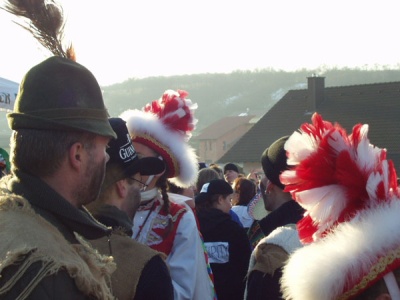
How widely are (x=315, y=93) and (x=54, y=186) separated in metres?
38.4

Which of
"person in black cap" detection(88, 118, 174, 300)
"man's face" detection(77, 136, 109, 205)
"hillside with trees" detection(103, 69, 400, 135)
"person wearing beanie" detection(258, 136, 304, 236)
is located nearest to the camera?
"man's face" detection(77, 136, 109, 205)

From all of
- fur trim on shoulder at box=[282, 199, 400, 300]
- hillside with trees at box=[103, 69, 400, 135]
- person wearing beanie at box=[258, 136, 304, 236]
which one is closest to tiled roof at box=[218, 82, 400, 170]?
person wearing beanie at box=[258, 136, 304, 236]

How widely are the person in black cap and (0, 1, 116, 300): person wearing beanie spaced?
346 millimetres

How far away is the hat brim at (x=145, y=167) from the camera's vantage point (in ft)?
11.6

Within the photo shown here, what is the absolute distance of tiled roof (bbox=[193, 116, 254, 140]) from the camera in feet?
257

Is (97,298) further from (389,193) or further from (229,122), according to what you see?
(229,122)

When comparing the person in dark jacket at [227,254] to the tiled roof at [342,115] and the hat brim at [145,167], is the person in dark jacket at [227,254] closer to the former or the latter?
the hat brim at [145,167]

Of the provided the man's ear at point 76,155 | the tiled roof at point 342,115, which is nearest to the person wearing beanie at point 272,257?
the man's ear at point 76,155

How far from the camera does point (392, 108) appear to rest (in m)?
39.1

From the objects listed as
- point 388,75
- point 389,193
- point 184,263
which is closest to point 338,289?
point 389,193

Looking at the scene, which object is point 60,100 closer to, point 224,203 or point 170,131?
point 170,131

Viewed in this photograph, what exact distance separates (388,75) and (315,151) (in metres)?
85.5

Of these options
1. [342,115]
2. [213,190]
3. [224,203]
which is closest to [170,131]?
[213,190]

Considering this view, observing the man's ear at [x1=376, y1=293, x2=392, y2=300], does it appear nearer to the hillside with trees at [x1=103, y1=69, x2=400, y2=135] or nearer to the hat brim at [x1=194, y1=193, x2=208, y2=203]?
the hat brim at [x1=194, y1=193, x2=208, y2=203]
